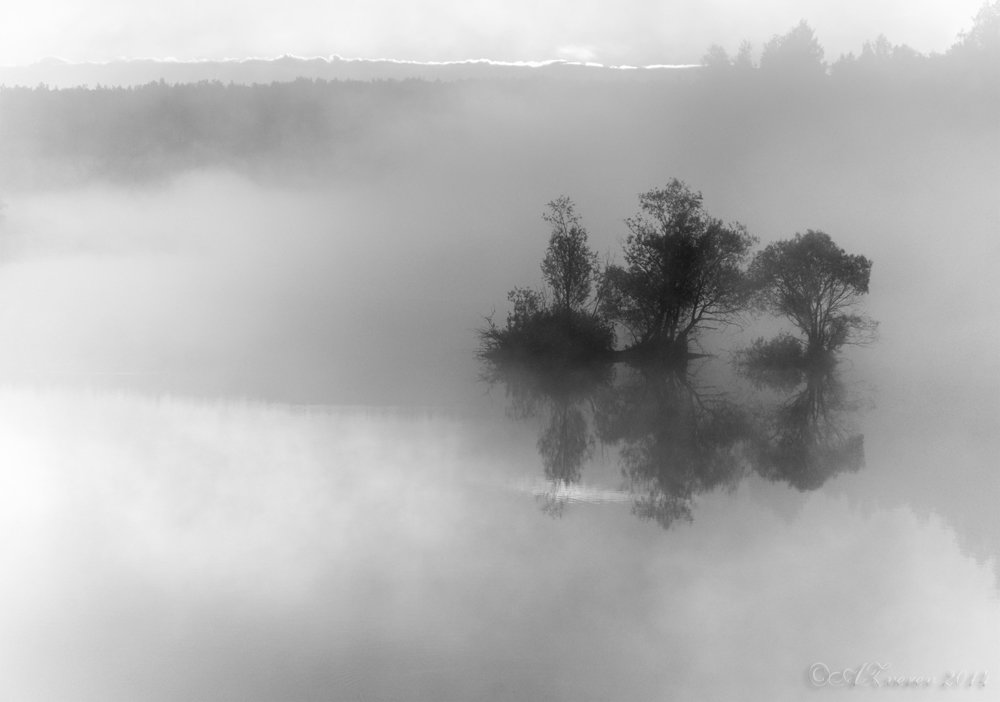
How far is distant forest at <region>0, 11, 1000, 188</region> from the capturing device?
13.9 meters

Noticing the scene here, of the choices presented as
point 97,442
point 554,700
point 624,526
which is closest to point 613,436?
point 624,526

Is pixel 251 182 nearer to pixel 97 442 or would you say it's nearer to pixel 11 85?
pixel 11 85

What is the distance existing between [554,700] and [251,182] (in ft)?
52.5

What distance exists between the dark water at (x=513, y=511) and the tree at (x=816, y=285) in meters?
0.43

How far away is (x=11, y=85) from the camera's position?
54.2ft

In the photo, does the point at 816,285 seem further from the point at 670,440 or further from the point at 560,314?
the point at 670,440

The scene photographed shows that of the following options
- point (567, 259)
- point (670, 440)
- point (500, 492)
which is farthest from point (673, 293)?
point (500, 492)

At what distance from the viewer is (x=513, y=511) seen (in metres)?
6.00

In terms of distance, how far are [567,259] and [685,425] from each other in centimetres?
612

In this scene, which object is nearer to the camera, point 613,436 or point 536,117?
point 613,436

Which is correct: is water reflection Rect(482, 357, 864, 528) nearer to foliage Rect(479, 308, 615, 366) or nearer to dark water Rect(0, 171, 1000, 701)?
dark water Rect(0, 171, 1000, 701)

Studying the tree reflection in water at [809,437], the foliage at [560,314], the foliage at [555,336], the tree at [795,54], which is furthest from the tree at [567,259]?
the tree at [795,54]

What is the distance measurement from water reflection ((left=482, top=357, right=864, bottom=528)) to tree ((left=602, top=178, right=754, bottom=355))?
738mm

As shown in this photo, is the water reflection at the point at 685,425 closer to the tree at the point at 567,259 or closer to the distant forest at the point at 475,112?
the tree at the point at 567,259
